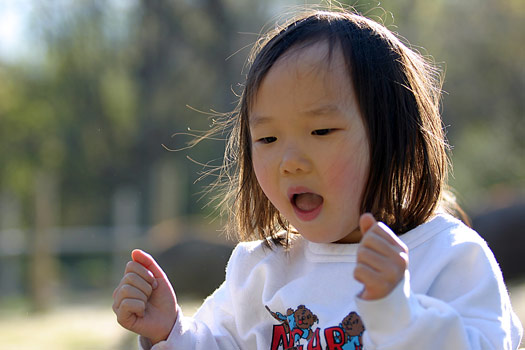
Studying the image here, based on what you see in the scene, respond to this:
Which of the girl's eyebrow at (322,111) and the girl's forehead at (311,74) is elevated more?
the girl's forehead at (311,74)

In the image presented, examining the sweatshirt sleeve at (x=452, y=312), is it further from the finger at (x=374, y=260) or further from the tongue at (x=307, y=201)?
the tongue at (x=307, y=201)

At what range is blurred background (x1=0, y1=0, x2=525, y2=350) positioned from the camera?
6367 mm

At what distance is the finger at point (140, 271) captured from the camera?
109cm

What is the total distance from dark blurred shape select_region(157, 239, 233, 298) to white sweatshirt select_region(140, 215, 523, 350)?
13.8 feet

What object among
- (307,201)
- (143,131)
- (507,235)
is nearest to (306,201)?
(307,201)

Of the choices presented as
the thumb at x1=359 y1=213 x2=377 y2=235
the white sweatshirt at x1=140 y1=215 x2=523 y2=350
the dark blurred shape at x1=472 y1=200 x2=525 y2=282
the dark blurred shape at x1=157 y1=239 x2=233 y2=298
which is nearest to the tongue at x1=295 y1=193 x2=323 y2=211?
the white sweatshirt at x1=140 y1=215 x2=523 y2=350

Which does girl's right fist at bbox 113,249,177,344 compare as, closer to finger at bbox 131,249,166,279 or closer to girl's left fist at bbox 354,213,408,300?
finger at bbox 131,249,166,279

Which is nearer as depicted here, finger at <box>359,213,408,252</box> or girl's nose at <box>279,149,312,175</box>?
finger at <box>359,213,408,252</box>

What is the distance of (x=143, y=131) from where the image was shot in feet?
36.3

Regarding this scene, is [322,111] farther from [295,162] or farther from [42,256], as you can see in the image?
[42,256]

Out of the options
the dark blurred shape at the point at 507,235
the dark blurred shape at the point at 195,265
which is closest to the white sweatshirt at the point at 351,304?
the dark blurred shape at the point at 195,265

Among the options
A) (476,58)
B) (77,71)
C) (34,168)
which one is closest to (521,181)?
(476,58)

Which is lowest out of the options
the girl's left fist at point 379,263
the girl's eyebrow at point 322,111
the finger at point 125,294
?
the finger at point 125,294

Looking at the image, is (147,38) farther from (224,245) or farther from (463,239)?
(463,239)
